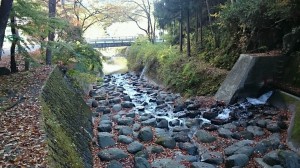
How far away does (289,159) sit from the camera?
6.92 meters

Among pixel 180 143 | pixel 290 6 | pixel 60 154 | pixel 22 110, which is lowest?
pixel 180 143

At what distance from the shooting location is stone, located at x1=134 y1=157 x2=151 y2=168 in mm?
7395

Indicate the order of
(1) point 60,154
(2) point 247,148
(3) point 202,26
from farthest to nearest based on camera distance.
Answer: (3) point 202,26, (2) point 247,148, (1) point 60,154

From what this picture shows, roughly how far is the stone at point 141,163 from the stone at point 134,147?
86 centimetres

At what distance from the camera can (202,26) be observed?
18.9 m

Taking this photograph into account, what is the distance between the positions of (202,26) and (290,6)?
7812 millimetres

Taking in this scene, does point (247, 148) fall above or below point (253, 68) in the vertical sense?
below

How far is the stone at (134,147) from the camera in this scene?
8.50 m

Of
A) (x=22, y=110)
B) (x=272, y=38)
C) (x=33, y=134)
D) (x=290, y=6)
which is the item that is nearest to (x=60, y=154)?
(x=33, y=134)

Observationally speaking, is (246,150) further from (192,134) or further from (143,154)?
(143,154)

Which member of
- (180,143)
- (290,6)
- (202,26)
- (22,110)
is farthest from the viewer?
(202,26)

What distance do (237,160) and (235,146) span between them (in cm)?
110

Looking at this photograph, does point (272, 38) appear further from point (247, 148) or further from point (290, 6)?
point (247, 148)

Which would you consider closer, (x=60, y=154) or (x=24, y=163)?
(x=24, y=163)
